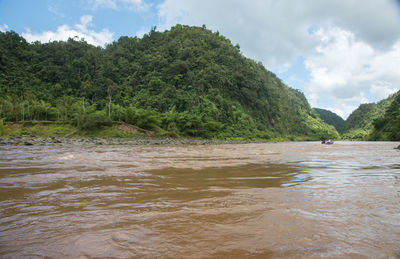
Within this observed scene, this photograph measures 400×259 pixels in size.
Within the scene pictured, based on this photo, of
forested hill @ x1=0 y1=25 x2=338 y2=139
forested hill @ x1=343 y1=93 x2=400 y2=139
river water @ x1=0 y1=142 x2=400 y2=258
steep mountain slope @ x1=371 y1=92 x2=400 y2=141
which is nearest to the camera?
river water @ x1=0 y1=142 x2=400 y2=258

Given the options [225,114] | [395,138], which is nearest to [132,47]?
[225,114]

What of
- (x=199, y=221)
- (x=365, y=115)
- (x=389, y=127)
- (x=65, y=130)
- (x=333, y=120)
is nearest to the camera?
(x=199, y=221)

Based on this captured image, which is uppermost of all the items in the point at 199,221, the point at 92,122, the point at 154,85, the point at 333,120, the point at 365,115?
the point at 333,120

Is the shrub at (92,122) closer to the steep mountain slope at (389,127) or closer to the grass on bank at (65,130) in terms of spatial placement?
the grass on bank at (65,130)

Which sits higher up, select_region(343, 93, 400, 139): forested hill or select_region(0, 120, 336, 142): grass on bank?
select_region(343, 93, 400, 139): forested hill

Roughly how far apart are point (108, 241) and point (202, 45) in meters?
95.6

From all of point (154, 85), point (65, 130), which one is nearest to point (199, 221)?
point (65, 130)

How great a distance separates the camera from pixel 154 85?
70125mm

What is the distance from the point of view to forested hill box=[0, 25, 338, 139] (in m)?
50.0

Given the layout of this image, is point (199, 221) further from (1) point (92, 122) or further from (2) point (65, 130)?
(2) point (65, 130)

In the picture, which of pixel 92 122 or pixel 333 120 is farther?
pixel 333 120

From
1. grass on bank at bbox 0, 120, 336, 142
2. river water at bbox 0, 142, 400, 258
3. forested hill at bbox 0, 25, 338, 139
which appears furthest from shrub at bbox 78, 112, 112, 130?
river water at bbox 0, 142, 400, 258

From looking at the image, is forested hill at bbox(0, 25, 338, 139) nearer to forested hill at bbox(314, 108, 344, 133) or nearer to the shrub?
the shrub

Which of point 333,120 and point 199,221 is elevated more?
point 333,120
